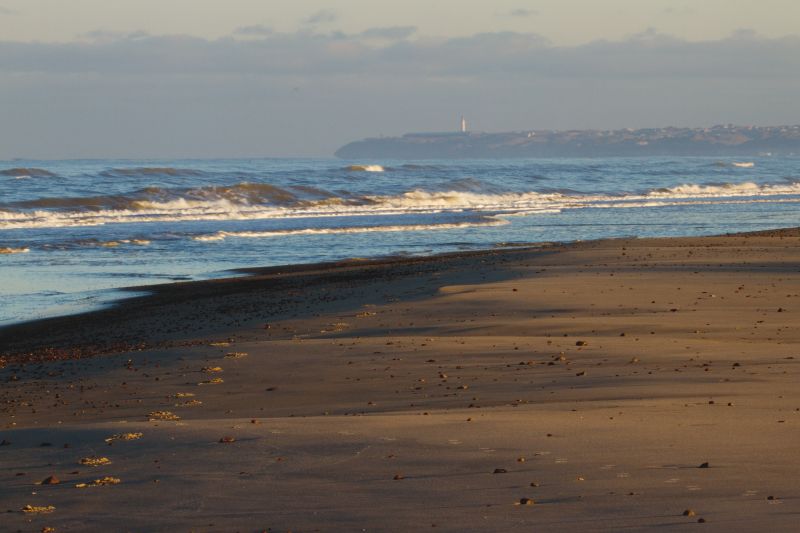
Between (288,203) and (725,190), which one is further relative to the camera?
(725,190)

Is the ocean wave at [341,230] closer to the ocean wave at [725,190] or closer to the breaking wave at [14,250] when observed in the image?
the breaking wave at [14,250]

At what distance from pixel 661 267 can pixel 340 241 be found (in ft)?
50.3

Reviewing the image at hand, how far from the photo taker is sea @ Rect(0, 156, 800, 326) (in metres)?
25.3

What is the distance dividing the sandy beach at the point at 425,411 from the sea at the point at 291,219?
6.37 metres

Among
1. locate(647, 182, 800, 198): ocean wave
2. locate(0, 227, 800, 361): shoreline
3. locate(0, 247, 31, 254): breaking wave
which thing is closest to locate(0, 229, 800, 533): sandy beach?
locate(0, 227, 800, 361): shoreline

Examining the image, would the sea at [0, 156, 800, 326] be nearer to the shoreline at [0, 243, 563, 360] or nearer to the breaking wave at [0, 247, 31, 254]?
the breaking wave at [0, 247, 31, 254]

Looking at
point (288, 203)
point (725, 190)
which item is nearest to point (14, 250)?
point (288, 203)

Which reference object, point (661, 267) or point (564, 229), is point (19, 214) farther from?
point (661, 267)

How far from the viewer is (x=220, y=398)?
31.6 ft

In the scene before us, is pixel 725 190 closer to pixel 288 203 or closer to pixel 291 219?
pixel 288 203

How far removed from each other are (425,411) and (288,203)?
145ft

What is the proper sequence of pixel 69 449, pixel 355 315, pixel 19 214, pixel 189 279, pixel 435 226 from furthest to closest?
pixel 19 214 → pixel 435 226 → pixel 189 279 → pixel 355 315 → pixel 69 449

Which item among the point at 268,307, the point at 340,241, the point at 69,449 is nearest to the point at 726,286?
the point at 268,307

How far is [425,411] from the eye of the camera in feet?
27.0
